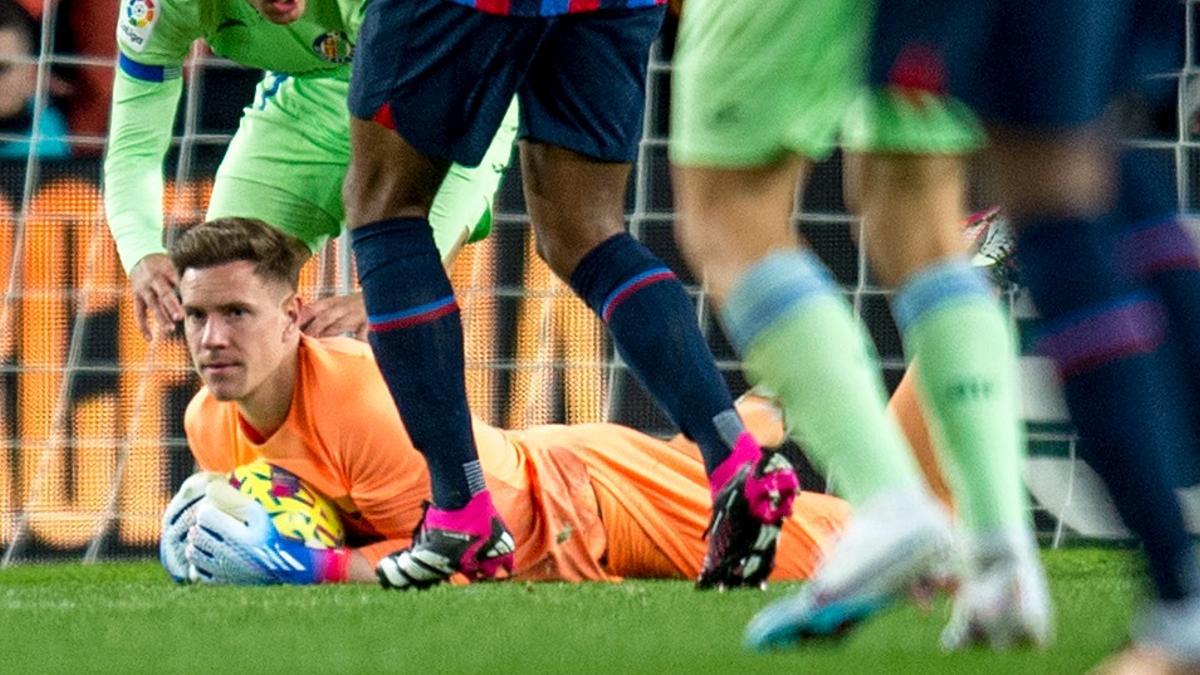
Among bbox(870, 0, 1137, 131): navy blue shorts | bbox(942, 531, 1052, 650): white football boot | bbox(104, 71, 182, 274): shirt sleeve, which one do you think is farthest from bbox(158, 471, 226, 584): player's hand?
bbox(870, 0, 1137, 131): navy blue shorts

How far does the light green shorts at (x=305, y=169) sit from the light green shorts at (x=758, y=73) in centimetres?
222

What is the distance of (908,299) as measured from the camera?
2.52 metres

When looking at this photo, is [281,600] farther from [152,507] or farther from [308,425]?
[152,507]

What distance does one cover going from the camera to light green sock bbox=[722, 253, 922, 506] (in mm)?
2379

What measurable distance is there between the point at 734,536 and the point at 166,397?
2590 millimetres

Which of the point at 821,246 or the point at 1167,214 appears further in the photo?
the point at 821,246

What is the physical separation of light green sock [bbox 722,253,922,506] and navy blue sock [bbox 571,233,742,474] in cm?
122

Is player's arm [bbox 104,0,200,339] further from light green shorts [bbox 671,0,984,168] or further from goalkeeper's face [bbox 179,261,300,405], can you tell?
light green shorts [bbox 671,0,984,168]

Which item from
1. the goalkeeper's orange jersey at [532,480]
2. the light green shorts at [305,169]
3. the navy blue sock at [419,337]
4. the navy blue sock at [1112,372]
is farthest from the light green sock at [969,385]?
the light green shorts at [305,169]

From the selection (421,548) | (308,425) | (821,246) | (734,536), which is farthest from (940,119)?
(821,246)

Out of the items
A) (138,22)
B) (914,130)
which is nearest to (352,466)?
(138,22)

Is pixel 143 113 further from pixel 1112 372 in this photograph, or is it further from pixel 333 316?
pixel 1112 372

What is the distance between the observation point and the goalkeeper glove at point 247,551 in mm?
4086

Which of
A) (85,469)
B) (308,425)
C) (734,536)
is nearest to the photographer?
(734,536)
